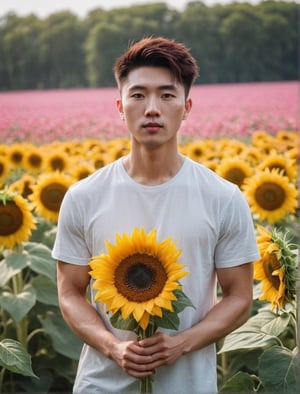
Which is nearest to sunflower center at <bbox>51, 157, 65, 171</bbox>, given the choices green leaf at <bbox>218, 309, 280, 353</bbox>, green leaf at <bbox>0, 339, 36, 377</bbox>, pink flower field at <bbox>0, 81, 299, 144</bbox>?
pink flower field at <bbox>0, 81, 299, 144</bbox>

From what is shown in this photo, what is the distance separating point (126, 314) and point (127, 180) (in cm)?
41

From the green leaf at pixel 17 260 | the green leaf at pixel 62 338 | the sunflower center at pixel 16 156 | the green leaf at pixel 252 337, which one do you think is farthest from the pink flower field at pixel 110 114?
the green leaf at pixel 252 337

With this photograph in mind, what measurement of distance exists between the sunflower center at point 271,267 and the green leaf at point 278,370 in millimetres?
193

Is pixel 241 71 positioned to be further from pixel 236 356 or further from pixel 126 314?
pixel 126 314

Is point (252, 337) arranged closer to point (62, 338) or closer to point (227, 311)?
point (227, 311)

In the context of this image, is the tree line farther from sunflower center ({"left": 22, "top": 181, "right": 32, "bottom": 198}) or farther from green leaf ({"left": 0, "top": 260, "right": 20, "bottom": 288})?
green leaf ({"left": 0, "top": 260, "right": 20, "bottom": 288})

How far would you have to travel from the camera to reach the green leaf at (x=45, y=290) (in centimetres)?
311

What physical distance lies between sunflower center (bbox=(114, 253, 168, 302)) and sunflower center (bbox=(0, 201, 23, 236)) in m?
1.44

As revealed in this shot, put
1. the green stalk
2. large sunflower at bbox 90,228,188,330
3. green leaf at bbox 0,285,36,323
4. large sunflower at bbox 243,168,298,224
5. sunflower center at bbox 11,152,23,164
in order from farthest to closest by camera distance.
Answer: sunflower center at bbox 11,152,23,164 < large sunflower at bbox 243,168,298,224 < the green stalk < green leaf at bbox 0,285,36,323 < large sunflower at bbox 90,228,188,330

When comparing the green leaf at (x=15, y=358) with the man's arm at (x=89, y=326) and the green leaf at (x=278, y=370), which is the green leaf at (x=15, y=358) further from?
the green leaf at (x=278, y=370)

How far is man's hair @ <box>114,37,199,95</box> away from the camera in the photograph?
1905 millimetres

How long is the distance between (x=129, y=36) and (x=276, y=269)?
5411 mm

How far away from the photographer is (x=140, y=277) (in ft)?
5.66

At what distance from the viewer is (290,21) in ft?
20.9
